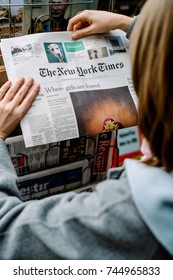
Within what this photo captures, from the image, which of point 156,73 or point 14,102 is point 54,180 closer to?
point 14,102

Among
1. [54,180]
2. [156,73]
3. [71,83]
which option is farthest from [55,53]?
[156,73]

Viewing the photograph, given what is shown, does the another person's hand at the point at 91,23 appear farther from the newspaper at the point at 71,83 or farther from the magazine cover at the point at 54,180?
the magazine cover at the point at 54,180

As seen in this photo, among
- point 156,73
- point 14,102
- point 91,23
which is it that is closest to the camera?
point 156,73

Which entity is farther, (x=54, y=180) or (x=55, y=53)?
(x=54, y=180)

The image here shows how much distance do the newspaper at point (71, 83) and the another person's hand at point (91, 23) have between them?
0.05 ft

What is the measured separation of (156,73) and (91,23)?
0.46 meters

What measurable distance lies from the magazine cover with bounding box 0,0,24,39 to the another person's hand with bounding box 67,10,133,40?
0.11 metres

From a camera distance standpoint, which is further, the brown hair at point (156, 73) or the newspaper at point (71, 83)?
the newspaper at point (71, 83)

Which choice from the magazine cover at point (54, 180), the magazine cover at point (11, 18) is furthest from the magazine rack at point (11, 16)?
the magazine cover at point (54, 180)

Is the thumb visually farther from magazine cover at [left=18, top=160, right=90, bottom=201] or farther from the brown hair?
the brown hair

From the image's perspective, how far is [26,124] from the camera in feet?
2.23

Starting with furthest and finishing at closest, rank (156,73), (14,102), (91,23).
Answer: (91,23) < (14,102) < (156,73)

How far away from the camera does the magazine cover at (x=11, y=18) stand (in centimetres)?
77

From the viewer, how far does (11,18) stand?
0.78 meters
